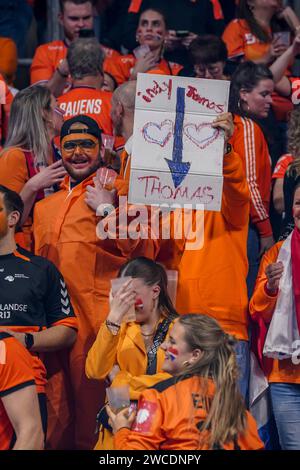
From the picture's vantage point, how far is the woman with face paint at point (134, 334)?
6328 mm

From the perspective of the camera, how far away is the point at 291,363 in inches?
266

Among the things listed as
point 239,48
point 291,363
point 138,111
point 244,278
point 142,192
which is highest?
point 239,48

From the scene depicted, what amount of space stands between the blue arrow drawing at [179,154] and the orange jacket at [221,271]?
0.31 m

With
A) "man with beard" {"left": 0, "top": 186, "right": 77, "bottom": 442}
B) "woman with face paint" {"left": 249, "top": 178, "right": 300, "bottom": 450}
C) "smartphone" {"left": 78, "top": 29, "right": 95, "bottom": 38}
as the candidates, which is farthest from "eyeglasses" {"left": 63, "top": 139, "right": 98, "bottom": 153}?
"smartphone" {"left": 78, "top": 29, "right": 95, "bottom": 38}

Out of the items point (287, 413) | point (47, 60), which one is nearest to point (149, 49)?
point (47, 60)

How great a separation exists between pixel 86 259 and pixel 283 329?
1.15m

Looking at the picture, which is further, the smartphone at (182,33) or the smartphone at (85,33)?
the smartphone at (182,33)

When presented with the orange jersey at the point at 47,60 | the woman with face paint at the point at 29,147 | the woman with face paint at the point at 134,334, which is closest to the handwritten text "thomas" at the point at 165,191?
the woman with face paint at the point at 134,334

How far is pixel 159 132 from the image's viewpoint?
657 cm

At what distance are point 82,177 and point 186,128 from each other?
849 mm

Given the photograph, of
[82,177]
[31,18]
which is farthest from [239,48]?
[82,177]

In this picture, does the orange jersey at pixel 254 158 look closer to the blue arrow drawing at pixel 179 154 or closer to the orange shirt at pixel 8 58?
the blue arrow drawing at pixel 179 154

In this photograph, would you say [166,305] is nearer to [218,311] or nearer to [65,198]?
[218,311]

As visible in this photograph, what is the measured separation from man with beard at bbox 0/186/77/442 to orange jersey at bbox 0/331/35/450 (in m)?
0.27
